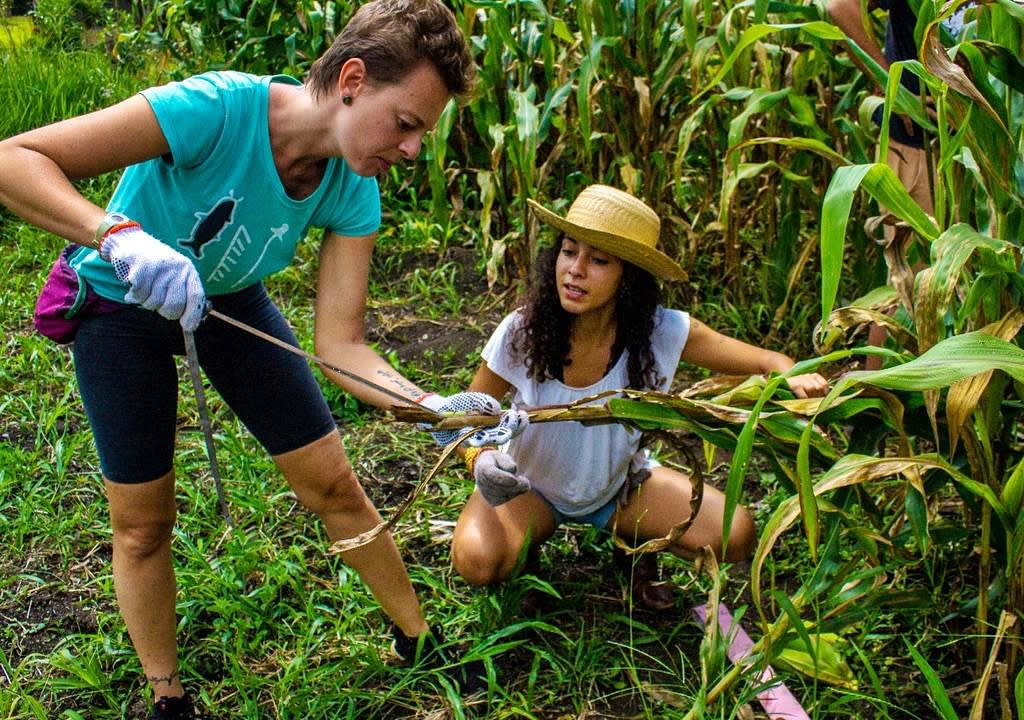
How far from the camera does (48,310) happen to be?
6.09 feet

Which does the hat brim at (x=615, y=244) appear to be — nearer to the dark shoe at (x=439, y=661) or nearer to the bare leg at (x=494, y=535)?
the bare leg at (x=494, y=535)

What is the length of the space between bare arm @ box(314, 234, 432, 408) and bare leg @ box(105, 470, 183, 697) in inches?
15.5

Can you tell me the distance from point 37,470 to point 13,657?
30.8 inches

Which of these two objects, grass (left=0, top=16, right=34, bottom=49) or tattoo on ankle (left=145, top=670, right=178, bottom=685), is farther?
grass (left=0, top=16, right=34, bottom=49)

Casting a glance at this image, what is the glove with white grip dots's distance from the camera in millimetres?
1603

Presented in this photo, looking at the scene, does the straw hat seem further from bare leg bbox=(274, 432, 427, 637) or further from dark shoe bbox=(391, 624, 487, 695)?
dark shoe bbox=(391, 624, 487, 695)

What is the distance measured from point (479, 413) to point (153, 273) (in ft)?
2.11

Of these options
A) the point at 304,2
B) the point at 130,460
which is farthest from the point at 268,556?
the point at 304,2

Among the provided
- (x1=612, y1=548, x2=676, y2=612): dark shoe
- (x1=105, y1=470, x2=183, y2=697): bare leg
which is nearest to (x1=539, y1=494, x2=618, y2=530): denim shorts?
(x1=612, y1=548, x2=676, y2=612): dark shoe

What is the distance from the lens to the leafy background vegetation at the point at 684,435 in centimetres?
170

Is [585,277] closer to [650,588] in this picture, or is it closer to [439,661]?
[650,588]

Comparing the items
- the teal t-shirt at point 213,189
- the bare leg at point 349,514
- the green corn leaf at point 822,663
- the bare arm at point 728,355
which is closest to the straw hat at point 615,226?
the bare arm at point 728,355

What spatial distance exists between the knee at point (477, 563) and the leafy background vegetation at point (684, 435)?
0.28 ft

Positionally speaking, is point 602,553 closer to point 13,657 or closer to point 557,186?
point 13,657
